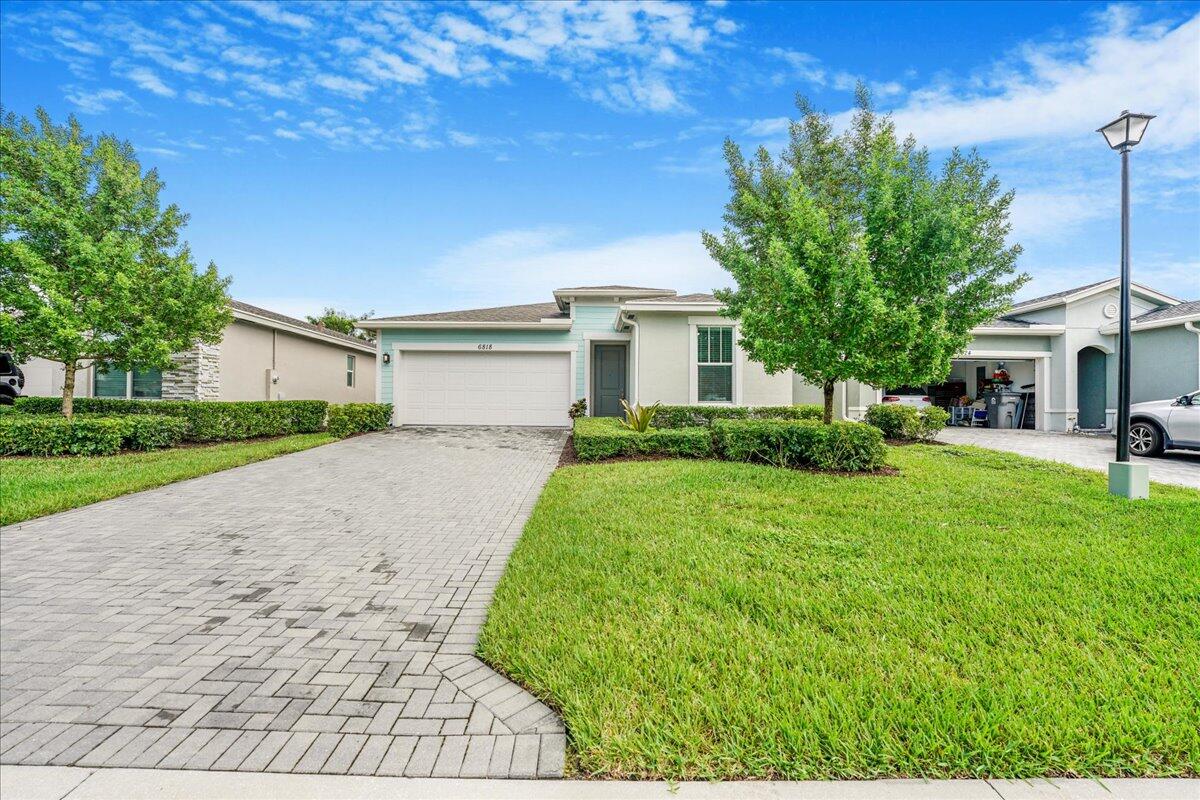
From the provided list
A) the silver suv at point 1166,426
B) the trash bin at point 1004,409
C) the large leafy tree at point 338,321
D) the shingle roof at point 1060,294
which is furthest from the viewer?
the large leafy tree at point 338,321

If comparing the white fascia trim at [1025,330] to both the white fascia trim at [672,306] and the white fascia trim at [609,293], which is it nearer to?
the white fascia trim at [672,306]

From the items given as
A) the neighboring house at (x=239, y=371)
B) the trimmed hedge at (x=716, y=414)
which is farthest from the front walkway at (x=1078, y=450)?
the neighboring house at (x=239, y=371)

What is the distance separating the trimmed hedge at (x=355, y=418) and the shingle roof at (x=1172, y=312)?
1983 cm

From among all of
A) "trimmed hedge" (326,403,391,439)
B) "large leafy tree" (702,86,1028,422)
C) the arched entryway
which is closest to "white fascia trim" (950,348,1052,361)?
the arched entryway

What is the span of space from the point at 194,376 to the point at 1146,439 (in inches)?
801

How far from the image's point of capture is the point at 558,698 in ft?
7.29

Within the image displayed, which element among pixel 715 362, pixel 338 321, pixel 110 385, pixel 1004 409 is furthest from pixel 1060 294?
pixel 338 321

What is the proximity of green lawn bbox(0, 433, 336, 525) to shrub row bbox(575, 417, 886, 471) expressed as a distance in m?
5.98

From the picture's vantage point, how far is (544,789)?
1781 mm

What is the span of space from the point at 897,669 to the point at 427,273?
767 inches

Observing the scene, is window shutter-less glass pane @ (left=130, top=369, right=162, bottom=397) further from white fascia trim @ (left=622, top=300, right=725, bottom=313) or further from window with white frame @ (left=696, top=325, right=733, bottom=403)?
window with white frame @ (left=696, top=325, right=733, bottom=403)

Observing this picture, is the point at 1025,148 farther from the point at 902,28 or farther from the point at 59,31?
the point at 59,31

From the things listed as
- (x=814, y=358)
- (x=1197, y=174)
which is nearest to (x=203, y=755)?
(x=814, y=358)

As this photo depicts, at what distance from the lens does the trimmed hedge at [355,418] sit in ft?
40.1
